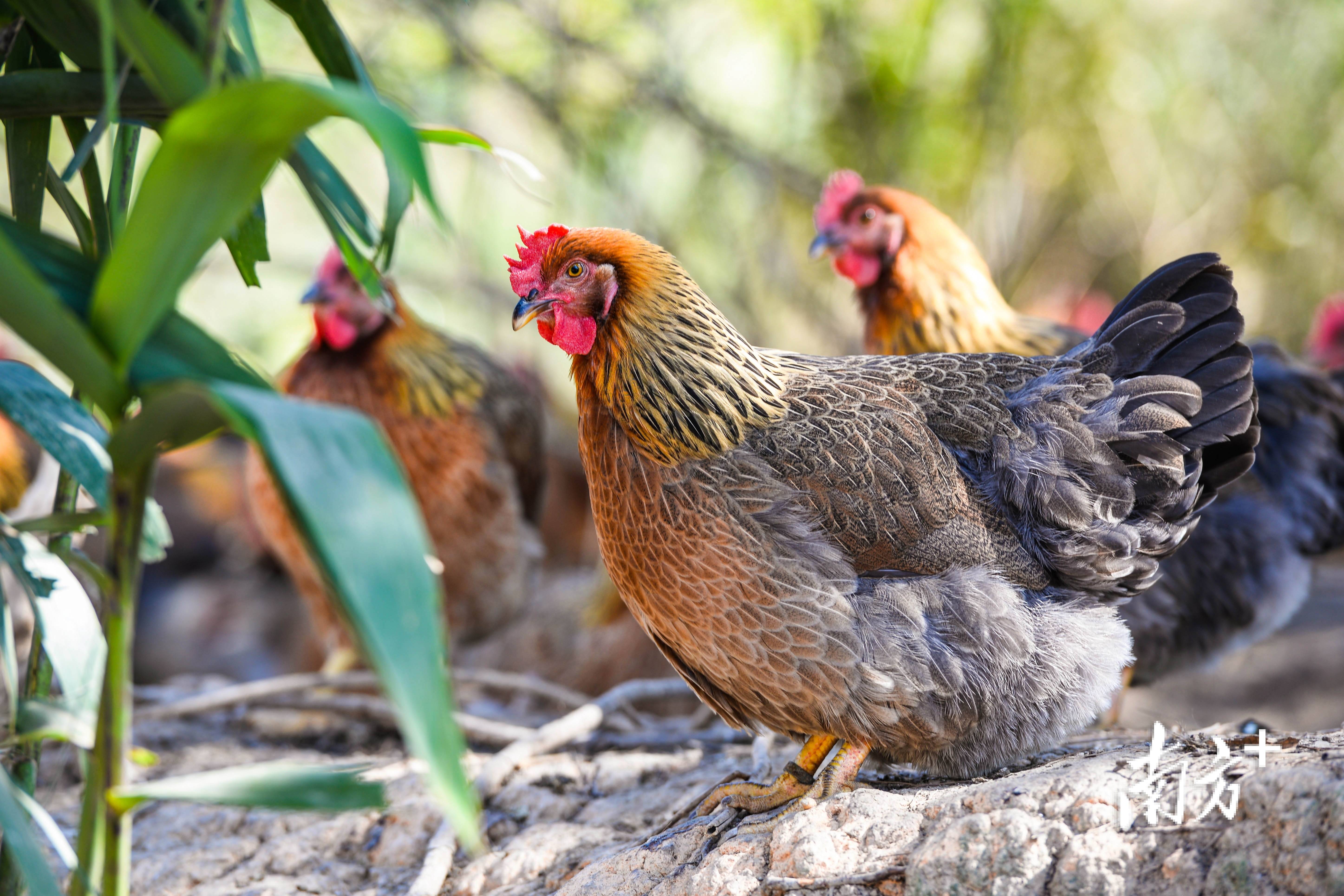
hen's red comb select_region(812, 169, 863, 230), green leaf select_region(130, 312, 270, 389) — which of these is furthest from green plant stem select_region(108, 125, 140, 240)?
hen's red comb select_region(812, 169, 863, 230)

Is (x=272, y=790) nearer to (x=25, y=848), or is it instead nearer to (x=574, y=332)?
(x=25, y=848)

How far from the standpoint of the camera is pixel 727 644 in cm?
220

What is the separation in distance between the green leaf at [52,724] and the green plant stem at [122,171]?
0.72 m

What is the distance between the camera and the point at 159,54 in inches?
49.8

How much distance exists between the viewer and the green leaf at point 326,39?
1.67 m

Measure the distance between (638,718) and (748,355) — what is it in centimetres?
184

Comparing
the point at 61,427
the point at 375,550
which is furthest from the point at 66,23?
the point at 375,550

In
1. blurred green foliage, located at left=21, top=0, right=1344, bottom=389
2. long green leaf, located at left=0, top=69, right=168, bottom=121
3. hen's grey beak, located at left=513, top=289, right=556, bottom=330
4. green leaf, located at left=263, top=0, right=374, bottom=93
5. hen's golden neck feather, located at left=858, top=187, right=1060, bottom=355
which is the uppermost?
blurred green foliage, located at left=21, top=0, right=1344, bottom=389

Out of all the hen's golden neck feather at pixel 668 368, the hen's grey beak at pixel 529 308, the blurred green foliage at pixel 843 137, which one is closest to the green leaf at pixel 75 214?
the hen's grey beak at pixel 529 308

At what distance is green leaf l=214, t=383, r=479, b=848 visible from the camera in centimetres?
92

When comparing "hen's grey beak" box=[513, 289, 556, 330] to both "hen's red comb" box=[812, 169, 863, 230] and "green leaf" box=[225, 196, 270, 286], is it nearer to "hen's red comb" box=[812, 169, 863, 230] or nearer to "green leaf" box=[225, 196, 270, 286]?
"green leaf" box=[225, 196, 270, 286]

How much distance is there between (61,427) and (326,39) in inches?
29.9

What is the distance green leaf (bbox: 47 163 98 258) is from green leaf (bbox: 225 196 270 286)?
214mm

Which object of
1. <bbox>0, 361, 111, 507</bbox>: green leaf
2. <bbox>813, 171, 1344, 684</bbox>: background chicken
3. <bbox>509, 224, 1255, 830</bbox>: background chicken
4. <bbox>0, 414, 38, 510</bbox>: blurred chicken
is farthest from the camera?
<bbox>0, 414, 38, 510</bbox>: blurred chicken
